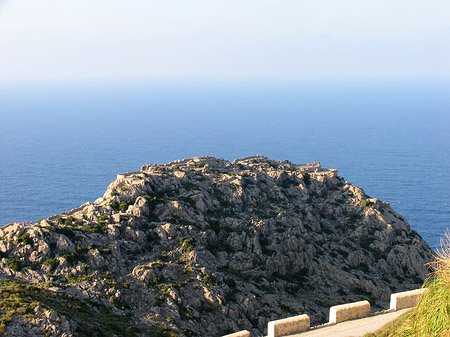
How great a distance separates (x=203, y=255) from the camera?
218ft

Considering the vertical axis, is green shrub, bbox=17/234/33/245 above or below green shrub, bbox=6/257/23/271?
above

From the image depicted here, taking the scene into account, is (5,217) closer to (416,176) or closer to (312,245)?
(312,245)

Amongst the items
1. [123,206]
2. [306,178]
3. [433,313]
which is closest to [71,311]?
[123,206]

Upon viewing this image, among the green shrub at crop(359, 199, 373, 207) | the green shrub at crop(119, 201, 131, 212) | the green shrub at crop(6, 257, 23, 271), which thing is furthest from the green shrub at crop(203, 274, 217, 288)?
the green shrub at crop(359, 199, 373, 207)

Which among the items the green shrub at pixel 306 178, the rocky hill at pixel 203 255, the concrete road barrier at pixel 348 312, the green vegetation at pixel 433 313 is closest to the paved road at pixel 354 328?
the concrete road barrier at pixel 348 312

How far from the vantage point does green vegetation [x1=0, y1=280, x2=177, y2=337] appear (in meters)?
44.9

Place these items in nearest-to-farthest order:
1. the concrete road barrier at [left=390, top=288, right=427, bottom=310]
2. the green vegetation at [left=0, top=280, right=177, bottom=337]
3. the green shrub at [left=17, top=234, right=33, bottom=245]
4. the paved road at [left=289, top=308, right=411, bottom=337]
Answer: the paved road at [left=289, top=308, right=411, bottom=337] → the concrete road barrier at [left=390, top=288, right=427, bottom=310] → the green vegetation at [left=0, top=280, right=177, bottom=337] → the green shrub at [left=17, top=234, right=33, bottom=245]

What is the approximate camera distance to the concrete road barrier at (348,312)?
1350 inches

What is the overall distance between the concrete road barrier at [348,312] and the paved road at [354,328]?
1.04ft

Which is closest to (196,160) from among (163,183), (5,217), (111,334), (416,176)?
(163,183)

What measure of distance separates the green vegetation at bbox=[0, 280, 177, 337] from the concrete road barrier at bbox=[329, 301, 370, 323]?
69.6 feet

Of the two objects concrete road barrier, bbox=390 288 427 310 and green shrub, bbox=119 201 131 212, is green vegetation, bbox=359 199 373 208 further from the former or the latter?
concrete road barrier, bbox=390 288 427 310

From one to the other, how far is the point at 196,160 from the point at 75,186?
102842 millimetres

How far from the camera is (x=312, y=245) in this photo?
7606cm
